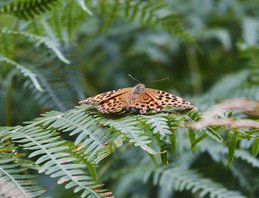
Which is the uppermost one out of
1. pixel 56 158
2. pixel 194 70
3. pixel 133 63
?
pixel 56 158

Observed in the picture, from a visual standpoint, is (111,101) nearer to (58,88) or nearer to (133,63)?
(58,88)

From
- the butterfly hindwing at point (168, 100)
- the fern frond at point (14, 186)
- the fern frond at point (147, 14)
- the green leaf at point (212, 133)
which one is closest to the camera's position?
the fern frond at point (14, 186)

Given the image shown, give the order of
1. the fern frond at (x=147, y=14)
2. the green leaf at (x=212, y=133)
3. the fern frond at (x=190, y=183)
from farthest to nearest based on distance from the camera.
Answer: the fern frond at (x=147, y=14)
the fern frond at (x=190, y=183)
the green leaf at (x=212, y=133)

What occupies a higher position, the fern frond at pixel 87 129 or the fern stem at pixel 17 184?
the fern frond at pixel 87 129

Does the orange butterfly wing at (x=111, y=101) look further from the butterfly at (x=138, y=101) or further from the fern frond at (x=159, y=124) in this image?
the fern frond at (x=159, y=124)

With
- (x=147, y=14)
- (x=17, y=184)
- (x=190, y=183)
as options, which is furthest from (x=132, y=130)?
(x=147, y=14)

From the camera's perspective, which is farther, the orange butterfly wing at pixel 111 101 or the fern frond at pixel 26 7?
the fern frond at pixel 26 7

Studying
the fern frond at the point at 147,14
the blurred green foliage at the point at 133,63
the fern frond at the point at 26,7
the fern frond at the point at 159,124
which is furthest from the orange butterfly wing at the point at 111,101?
the fern frond at the point at 147,14
